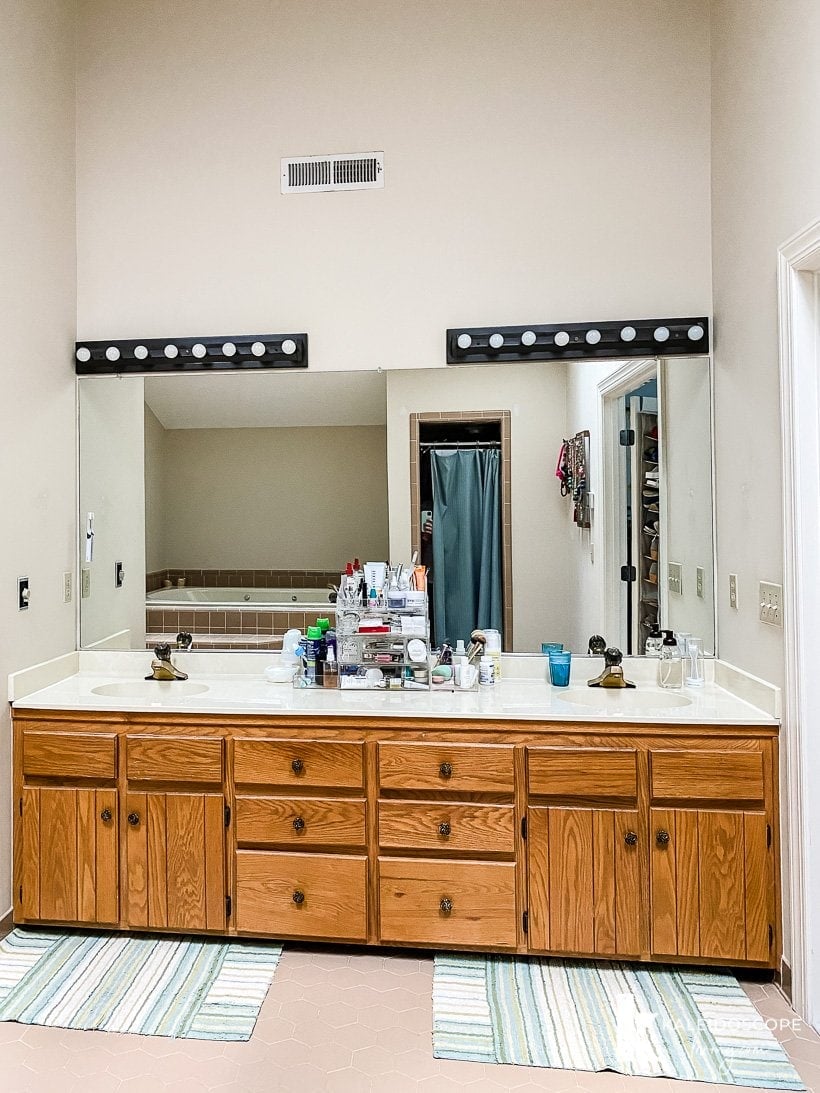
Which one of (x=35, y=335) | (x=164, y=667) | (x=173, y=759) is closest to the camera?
(x=173, y=759)

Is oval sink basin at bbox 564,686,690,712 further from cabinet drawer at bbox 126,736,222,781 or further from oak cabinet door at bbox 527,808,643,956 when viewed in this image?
cabinet drawer at bbox 126,736,222,781

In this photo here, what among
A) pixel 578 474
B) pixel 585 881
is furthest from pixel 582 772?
pixel 578 474

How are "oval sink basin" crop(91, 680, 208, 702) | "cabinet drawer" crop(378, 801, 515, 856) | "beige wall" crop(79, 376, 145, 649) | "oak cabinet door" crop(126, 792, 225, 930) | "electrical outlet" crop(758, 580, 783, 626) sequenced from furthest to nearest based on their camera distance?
"beige wall" crop(79, 376, 145, 649), "oval sink basin" crop(91, 680, 208, 702), "oak cabinet door" crop(126, 792, 225, 930), "cabinet drawer" crop(378, 801, 515, 856), "electrical outlet" crop(758, 580, 783, 626)

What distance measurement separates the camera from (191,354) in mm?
2979

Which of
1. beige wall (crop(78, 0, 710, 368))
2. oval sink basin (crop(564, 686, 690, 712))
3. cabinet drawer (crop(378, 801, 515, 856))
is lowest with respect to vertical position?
cabinet drawer (crop(378, 801, 515, 856))

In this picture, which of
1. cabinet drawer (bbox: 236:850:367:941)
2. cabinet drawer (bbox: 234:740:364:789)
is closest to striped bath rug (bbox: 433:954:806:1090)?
cabinet drawer (bbox: 236:850:367:941)

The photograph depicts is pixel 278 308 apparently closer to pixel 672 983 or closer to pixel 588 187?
pixel 588 187

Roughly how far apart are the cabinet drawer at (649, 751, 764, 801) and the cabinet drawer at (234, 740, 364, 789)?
0.91 meters

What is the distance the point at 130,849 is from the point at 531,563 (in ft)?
5.57

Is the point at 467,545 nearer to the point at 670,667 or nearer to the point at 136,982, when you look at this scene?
the point at 670,667

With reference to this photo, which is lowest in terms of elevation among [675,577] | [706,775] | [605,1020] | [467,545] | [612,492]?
[605,1020]

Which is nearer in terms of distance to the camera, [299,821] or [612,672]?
[299,821]

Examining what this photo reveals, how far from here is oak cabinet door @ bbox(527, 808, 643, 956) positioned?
7.61 ft

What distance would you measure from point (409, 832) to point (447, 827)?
119mm
